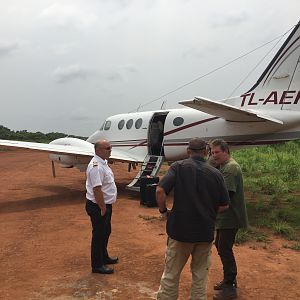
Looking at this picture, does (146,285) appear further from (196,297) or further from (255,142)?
(255,142)

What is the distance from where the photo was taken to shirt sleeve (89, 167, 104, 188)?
19.5 ft

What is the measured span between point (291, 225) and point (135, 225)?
370 centimetres

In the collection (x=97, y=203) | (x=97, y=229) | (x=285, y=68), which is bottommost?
(x=97, y=229)


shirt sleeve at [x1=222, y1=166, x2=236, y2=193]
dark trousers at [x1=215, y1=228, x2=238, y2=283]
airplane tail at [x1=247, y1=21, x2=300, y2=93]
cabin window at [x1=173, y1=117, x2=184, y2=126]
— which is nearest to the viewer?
shirt sleeve at [x1=222, y1=166, x2=236, y2=193]

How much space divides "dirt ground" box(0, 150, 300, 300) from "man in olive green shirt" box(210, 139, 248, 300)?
29 cm

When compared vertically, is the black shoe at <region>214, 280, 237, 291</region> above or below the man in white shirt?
below

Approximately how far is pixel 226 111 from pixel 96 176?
615 cm

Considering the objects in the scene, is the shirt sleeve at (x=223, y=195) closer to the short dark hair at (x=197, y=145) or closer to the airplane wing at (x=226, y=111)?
the short dark hair at (x=197, y=145)

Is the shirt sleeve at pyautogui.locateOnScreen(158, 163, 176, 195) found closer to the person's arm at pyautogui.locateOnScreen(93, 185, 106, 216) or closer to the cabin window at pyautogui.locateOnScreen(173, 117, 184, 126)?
the person's arm at pyautogui.locateOnScreen(93, 185, 106, 216)

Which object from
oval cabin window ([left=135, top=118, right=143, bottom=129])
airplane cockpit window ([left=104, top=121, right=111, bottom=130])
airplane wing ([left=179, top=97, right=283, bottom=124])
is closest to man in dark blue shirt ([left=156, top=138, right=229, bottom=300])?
airplane wing ([left=179, top=97, right=283, bottom=124])

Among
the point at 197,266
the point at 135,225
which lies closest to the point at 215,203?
the point at 197,266

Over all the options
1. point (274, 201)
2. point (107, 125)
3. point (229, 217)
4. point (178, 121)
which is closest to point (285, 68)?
point (274, 201)

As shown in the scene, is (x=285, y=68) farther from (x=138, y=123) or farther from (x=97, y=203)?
(x=97, y=203)

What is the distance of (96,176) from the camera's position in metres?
5.97
